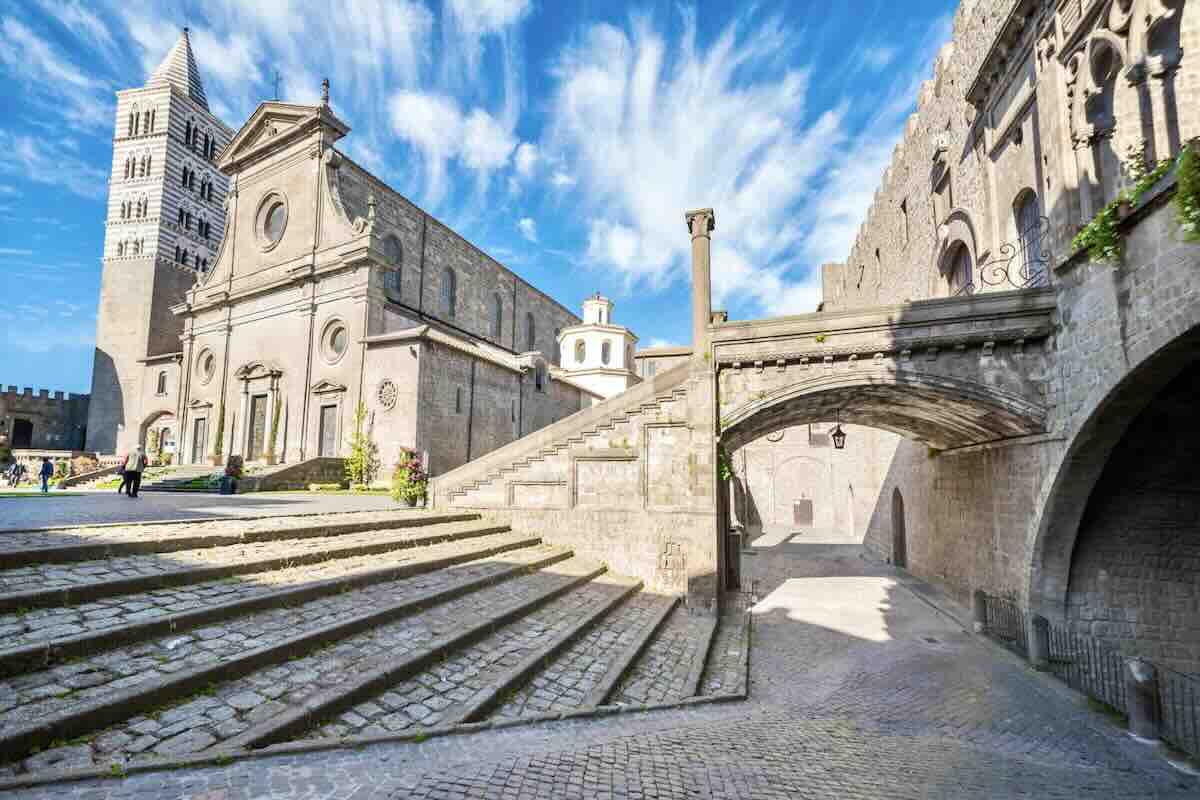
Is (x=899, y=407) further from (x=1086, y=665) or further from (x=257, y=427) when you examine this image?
(x=257, y=427)

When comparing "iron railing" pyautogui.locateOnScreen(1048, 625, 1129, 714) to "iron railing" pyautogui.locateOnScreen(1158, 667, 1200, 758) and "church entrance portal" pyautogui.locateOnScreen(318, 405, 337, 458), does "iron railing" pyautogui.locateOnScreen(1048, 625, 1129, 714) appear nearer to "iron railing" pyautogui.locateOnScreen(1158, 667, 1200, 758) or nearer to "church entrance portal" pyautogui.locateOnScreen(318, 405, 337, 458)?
"iron railing" pyautogui.locateOnScreen(1158, 667, 1200, 758)

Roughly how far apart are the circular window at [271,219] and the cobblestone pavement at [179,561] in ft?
78.6

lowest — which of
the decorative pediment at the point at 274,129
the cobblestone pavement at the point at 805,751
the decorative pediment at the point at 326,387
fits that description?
the cobblestone pavement at the point at 805,751

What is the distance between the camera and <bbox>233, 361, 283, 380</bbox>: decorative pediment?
25122 mm

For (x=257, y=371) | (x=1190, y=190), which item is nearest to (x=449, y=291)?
(x=257, y=371)

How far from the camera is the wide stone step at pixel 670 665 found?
6863mm

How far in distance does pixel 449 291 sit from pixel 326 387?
443 inches

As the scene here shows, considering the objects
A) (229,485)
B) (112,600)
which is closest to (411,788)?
(112,600)

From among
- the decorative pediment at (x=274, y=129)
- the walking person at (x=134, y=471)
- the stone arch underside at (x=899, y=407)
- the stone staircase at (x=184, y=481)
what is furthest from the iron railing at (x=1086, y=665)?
the decorative pediment at (x=274, y=129)

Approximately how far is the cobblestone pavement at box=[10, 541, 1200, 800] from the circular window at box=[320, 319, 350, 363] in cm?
2088

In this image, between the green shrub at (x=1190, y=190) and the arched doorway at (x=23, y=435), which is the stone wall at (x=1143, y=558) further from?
the arched doorway at (x=23, y=435)

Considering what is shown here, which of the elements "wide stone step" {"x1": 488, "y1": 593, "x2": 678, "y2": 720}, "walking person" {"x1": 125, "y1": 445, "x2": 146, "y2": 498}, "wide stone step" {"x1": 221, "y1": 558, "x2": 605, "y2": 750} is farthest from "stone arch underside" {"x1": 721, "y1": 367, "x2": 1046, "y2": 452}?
"walking person" {"x1": 125, "y1": 445, "x2": 146, "y2": 498}

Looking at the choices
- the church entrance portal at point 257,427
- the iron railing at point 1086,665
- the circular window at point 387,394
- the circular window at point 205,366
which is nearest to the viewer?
the iron railing at point 1086,665

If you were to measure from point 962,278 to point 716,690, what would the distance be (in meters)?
14.1
